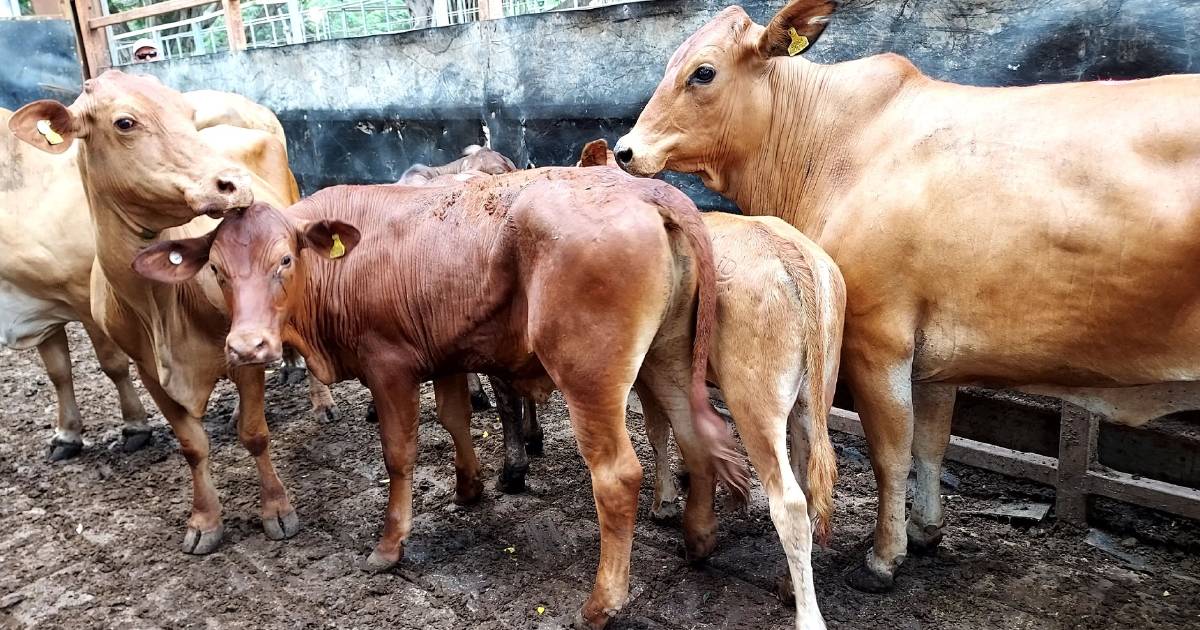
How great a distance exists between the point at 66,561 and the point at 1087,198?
16.1ft

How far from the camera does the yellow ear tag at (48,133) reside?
3.49m

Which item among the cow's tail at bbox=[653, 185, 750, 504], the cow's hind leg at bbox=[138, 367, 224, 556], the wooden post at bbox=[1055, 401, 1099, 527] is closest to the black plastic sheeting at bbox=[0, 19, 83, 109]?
the cow's hind leg at bbox=[138, 367, 224, 556]

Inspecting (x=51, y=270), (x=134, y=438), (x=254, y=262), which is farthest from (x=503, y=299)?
(x=134, y=438)

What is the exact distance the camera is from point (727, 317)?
3.16 meters

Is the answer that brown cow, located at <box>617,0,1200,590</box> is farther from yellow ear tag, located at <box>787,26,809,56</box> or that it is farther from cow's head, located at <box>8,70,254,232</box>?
cow's head, located at <box>8,70,254,232</box>

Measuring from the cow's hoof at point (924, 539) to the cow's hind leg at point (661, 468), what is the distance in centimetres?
111

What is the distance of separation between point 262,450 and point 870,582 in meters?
3.10

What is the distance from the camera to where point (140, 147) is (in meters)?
3.56

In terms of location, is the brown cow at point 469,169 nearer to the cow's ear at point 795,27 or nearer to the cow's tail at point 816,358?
the cow's ear at point 795,27

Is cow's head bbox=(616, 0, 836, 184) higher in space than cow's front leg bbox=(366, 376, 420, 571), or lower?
higher

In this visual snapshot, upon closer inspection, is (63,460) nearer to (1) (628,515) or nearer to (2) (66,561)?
(2) (66,561)

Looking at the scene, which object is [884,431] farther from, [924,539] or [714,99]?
[714,99]

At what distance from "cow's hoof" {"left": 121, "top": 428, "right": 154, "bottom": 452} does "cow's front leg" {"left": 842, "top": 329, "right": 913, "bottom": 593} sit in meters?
4.62

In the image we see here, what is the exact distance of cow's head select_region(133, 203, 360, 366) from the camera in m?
3.38
